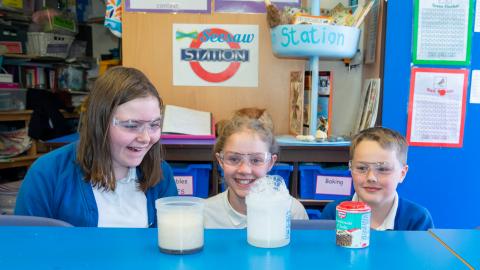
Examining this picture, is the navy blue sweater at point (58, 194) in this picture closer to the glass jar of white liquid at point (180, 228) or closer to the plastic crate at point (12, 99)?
the glass jar of white liquid at point (180, 228)

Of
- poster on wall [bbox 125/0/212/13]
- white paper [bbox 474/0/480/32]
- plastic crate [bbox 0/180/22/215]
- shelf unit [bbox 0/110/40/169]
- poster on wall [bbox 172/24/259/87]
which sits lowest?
plastic crate [bbox 0/180/22/215]

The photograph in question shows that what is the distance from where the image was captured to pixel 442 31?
65.8 inches

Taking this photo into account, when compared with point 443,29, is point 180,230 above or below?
below

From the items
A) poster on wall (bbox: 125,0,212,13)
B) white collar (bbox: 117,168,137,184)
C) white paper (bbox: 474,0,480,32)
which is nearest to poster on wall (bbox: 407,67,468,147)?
white paper (bbox: 474,0,480,32)

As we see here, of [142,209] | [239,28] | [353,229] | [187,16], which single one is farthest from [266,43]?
[353,229]

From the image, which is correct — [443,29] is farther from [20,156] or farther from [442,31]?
[20,156]

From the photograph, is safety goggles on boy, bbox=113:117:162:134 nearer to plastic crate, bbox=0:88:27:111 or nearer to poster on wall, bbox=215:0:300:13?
poster on wall, bbox=215:0:300:13

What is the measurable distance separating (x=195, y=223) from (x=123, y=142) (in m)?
0.48

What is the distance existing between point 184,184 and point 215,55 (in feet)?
2.14

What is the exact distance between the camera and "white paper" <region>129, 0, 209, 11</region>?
Answer: 200 centimetres

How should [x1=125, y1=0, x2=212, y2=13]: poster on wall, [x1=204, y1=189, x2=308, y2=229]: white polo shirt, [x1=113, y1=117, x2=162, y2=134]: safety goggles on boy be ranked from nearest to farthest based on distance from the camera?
[x1=113, y1=117, x2=162, y2=134]: safety goggles on boy, [x1=204, y1=189, x2=308, y2=229]: white polo shirt, [x1=125, y1=0, x2=212, y2=13]: poster on wall

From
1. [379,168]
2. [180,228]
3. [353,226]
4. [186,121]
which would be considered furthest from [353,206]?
[186,121]

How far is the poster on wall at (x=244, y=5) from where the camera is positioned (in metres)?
2.01

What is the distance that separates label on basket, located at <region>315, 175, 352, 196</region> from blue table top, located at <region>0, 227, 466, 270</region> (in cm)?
94
